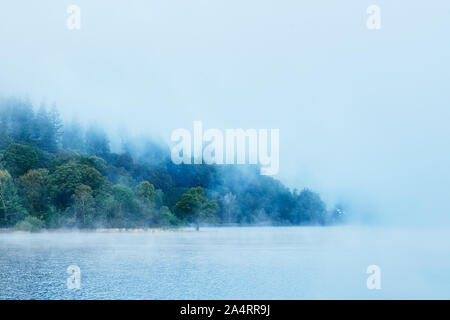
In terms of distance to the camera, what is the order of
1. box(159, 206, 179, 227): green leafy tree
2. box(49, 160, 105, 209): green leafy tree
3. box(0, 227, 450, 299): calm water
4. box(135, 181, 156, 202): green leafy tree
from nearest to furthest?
box(0, 227, 450, 299): calm water → box(49, 160, 105, 209): green leafy tree → box(135, 181, 156, 202): green leafy tree → box(159, 206, 179, 227): green leafy tree

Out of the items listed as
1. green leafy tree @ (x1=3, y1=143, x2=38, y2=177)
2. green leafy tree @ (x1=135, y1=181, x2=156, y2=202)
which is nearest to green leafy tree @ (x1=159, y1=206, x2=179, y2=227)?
green leafy tree @ (x1=135, y1=181, x2=156, y2=202)

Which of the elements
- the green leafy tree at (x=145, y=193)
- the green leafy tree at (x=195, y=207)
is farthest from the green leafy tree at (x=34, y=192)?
the green leafy tree at (x=195, y=207)

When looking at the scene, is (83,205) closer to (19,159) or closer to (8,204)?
(8,204)

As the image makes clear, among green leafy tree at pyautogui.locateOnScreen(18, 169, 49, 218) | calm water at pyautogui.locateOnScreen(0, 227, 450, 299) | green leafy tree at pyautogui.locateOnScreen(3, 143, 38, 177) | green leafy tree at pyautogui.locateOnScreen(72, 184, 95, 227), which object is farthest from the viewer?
green leafy tree at pyautogui.locateOnScreen(3, 143, 38, 177)

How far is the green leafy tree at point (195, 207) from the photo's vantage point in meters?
105

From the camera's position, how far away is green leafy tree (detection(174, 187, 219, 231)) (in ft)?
345

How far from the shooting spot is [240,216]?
5133 inches

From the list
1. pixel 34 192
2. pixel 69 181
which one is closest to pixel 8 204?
pixel 34 192

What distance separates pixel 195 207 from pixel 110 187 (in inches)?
845

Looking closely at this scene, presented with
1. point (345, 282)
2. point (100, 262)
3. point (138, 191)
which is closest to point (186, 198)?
point (138, 191)

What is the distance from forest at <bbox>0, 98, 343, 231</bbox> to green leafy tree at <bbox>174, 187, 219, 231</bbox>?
0.18 meters

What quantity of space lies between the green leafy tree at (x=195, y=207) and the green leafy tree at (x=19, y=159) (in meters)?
26.8

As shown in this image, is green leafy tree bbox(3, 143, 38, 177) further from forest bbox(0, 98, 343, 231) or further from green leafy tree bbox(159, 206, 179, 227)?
green leafy tree bbox(159, 206, 179, 227)

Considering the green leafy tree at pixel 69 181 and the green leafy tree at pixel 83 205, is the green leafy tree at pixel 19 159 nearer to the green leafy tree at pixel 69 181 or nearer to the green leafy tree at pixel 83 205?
the green leafy tree at pixel 69 181
